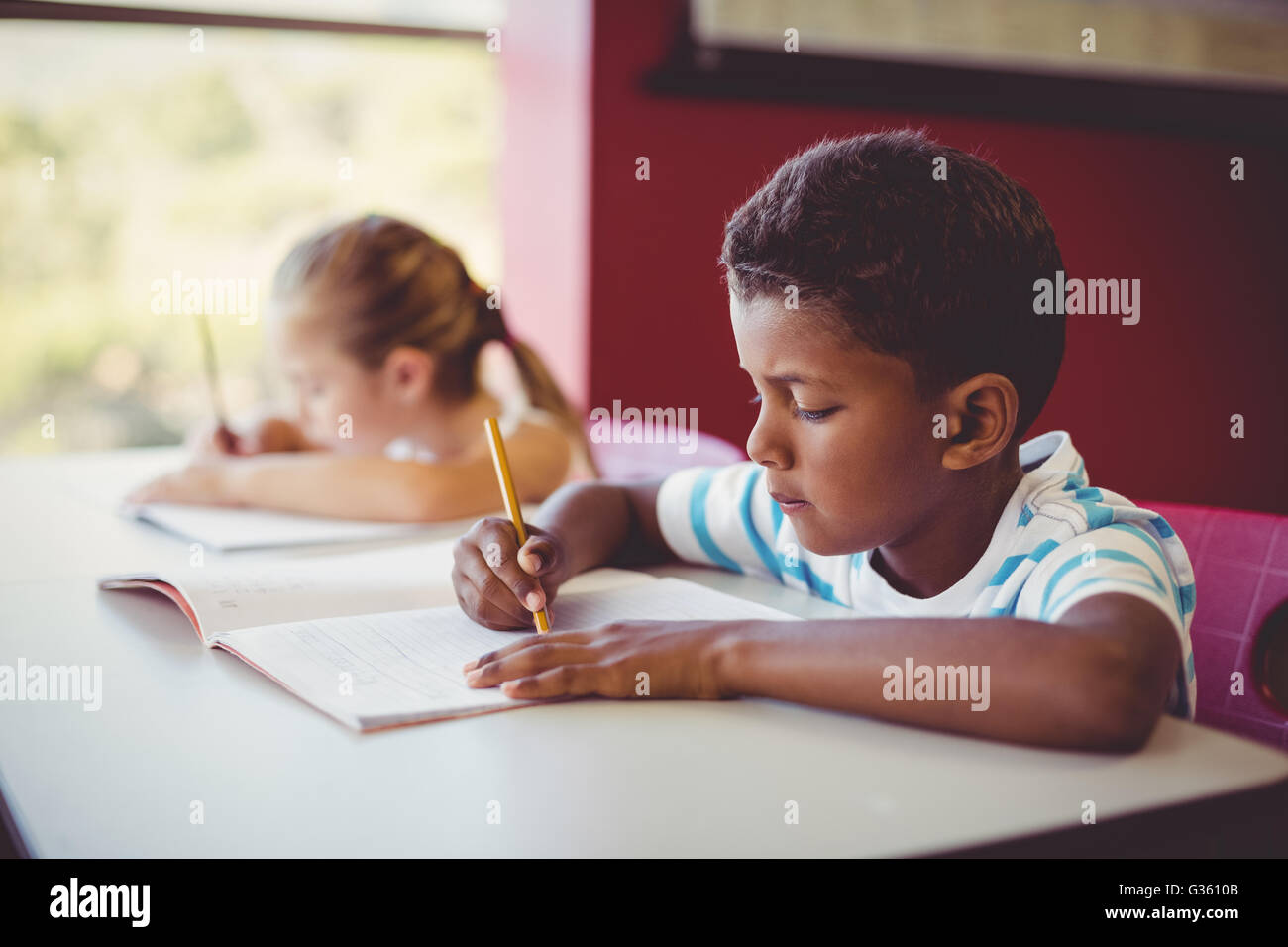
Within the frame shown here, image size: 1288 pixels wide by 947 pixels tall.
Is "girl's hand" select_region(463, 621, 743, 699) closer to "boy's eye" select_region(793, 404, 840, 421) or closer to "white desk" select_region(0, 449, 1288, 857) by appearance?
"white desk" select_region(0, 449, 1288, 857)

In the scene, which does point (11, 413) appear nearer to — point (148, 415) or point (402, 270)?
point (148, 415)

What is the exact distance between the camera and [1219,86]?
2783mm

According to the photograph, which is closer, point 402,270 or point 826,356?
point 826,356

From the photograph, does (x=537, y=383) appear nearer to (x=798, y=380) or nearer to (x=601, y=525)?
(x=601, y=525)

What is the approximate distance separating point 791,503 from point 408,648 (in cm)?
31

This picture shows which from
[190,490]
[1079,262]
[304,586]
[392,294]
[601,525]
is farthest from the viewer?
[1079,262]

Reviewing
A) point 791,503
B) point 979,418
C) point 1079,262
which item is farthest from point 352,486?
point 1079,262

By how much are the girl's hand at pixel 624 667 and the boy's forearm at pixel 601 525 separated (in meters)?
0.29

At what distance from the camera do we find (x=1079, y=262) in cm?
275

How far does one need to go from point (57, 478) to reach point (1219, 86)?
2665 mm

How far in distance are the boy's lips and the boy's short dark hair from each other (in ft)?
0.39

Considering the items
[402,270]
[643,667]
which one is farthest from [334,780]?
[402,270]

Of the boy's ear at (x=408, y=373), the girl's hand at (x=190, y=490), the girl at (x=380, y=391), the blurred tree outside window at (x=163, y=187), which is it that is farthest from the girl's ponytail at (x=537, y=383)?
the blurred tree outside window at (x=163, y=187)

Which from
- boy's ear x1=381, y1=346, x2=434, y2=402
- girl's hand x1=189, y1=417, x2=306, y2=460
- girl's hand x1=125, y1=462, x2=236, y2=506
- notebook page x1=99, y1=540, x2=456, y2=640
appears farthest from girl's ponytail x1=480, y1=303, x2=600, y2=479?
notebook page x1=99, y1=540, x2=456, y2=640
